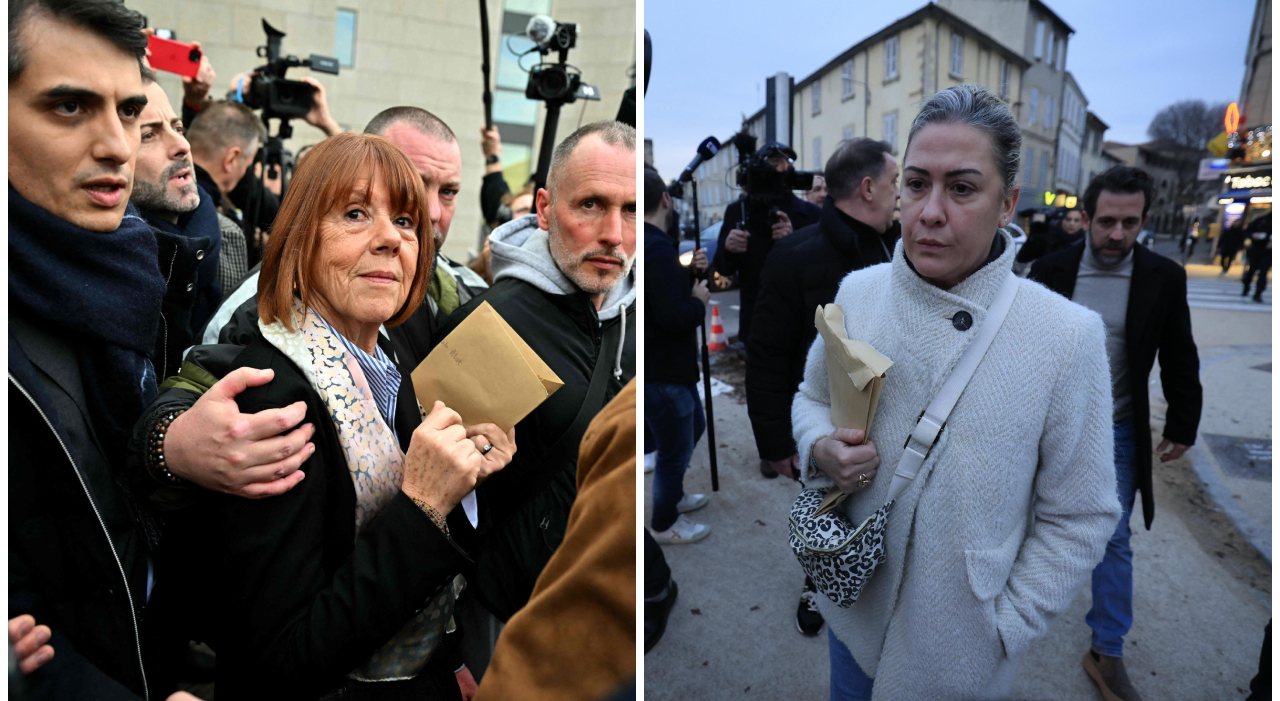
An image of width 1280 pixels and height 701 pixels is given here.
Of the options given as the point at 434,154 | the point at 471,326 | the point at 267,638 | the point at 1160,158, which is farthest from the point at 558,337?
the point at 1160,158

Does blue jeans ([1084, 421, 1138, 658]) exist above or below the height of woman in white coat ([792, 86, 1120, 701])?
below

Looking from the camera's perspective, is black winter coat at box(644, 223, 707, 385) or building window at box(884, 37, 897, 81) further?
black winter coat at box(644, 223, 707, 385)

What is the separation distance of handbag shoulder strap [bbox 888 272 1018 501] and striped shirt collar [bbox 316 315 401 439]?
859mm

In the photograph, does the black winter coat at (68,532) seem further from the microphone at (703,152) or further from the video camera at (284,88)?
the microphone at (703,152)

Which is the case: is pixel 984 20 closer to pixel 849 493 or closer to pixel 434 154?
pixel 849 493

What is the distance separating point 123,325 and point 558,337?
2.11ft

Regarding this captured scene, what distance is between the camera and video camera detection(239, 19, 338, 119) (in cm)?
138

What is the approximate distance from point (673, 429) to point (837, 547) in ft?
4.03

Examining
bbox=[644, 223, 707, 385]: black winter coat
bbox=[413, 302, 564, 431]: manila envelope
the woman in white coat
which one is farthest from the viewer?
bbox=[644, 223, 707, 385]: black winter coat

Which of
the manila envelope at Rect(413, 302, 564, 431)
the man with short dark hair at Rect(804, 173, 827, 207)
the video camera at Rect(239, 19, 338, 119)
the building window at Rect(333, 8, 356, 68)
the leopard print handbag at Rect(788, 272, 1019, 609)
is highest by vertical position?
the building window at Rect(333, 8, 356, 68)

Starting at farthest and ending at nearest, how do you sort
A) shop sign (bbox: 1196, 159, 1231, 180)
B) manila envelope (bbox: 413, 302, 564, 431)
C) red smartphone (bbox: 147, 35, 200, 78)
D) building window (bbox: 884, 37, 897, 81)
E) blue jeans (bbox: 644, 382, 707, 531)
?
blue jeans (bbox: 644, 382, 707, 531)
shop sign (bbox: 1196, 159, 1231, 180)
building window (bbox: 884, 37, 897, 81)
red smartphone (bbox: 147, 35, 200, 78)
manila envelope (bbox: 413, 302, 564, 431)

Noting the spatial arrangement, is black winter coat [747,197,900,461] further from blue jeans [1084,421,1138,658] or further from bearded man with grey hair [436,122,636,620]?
blue jeans [1084,421,1138,658]

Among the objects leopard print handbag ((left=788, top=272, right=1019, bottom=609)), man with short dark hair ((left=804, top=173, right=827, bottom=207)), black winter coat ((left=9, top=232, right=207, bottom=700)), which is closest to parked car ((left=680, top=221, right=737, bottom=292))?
man with short dark hair ((left=804, top=173, right=827, bottom=207))

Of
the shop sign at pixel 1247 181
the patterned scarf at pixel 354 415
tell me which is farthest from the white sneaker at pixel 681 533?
the shop sign at pixel 1247 181
